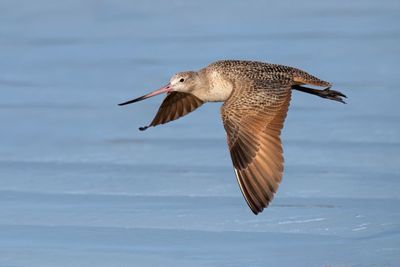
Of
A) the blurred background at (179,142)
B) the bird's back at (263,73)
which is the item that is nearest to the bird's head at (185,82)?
the bird's back at (263,73)

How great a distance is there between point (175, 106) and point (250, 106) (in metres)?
1.02

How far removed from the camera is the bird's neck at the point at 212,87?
8617 mm

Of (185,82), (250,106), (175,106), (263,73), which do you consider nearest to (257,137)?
(250,106)

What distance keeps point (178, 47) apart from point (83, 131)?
6.80 feet

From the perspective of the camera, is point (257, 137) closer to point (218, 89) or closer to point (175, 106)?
point (218, 89)

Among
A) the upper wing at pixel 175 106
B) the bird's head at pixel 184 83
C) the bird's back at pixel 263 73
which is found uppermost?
the bird's back at pixel 263 73

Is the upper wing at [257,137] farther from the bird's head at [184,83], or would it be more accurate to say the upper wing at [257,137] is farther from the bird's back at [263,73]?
the bird's head at [184,83]

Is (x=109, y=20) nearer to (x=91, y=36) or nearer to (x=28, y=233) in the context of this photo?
(x=91, y=36)

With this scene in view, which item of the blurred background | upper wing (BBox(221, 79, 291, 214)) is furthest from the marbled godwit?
the blurred background

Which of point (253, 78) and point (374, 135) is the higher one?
point (253, 78)

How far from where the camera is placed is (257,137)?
803 centimetres

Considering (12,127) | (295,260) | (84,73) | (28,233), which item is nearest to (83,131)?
(12,127)

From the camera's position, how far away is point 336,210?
8.32 meters

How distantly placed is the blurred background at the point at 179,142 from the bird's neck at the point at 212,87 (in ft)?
2.01
